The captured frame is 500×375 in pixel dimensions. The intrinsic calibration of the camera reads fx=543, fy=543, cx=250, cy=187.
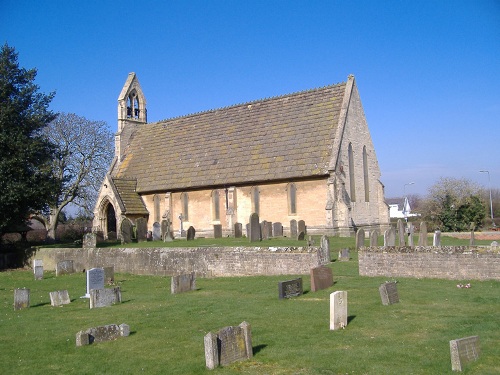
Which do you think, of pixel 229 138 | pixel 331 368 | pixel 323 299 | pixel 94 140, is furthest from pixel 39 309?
pixel 94 140

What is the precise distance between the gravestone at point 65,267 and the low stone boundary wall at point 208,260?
349mm

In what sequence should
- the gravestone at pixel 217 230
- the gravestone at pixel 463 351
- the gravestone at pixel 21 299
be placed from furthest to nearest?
the gravestone at pixel 217 230, the gravestone at pixel 21 299, the gravestone at pixel 463 351

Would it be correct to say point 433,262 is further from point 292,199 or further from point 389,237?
point 292,199

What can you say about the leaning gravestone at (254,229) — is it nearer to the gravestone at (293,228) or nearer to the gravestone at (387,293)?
the gravestone at (293,228)

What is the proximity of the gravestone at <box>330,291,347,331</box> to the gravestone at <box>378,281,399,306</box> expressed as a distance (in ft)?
6.57

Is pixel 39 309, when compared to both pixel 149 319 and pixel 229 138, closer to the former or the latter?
pixel 149 319

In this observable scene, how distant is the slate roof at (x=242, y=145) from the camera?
3422 cm

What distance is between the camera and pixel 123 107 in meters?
47.1

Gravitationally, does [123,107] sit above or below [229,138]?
above

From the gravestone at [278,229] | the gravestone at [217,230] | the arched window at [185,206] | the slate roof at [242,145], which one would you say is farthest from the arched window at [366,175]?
the arched window at [185,206]

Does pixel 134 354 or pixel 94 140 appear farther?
pixel 94 140

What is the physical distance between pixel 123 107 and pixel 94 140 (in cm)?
1052

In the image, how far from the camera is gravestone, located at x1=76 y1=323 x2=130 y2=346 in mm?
10617

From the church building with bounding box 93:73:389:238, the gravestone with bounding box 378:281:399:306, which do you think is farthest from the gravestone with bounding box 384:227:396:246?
the church building with bounding box 93:73:389:238
